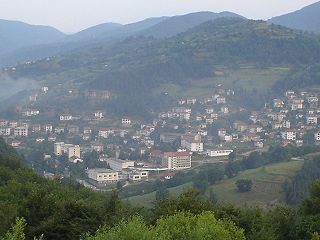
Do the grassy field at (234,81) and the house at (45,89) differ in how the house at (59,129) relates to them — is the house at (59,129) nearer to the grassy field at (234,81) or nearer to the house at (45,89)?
the grassy field at (234,81)

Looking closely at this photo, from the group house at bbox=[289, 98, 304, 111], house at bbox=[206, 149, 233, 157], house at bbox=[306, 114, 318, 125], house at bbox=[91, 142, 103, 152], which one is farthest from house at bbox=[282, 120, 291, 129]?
house at bbox=[91, 142, 103, 152]

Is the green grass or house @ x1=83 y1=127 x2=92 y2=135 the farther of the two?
house @ x1=83 y1=127 x2=92 y2=135

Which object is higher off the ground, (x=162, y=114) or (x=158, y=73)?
(x=158, y=73)

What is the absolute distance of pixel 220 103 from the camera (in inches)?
2677

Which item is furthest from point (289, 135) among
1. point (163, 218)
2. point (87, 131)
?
point (163, 218)

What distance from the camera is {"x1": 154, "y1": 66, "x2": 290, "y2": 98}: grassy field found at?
71125 millimetres

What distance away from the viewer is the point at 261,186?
32594 mm

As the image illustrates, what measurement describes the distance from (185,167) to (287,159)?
8.11 m

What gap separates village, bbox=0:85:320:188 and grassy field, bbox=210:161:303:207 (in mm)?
7251

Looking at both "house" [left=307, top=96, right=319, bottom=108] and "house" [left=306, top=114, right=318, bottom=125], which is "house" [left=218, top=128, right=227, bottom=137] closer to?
"house" [left=306, top=114, right=318, bottom=125]

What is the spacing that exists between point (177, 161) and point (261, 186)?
12.7 metres

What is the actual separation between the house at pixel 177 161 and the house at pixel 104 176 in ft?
16.2

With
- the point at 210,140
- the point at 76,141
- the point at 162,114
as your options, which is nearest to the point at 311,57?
the point at 162,114

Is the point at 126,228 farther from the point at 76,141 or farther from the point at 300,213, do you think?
the point at 76,141
